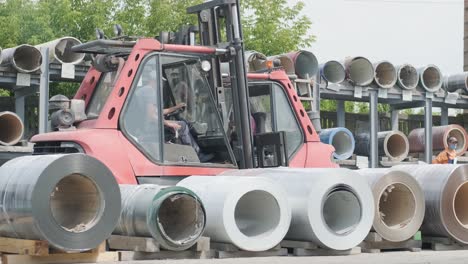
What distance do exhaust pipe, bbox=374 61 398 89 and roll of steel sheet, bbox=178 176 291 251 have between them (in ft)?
37.8

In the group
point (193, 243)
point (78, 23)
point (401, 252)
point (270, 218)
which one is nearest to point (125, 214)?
point (193, 243)

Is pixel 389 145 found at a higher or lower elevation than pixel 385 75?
lower

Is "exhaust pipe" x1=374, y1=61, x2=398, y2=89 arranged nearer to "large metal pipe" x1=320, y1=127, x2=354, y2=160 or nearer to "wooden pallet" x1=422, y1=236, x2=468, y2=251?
"large metal pipe" x1=320, y1=127, x2=354, y2=160

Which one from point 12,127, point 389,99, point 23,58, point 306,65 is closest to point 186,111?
point 12,127

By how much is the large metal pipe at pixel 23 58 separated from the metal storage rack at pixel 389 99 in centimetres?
536

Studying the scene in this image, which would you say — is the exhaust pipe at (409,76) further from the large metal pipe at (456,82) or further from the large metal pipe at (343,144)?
the large metal pipe at (343,144)

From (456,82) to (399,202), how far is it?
12009 mm

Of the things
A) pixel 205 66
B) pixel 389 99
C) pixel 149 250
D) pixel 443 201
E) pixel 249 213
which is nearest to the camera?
pixel 149 250

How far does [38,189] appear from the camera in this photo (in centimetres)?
736

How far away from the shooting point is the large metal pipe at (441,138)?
830 inches

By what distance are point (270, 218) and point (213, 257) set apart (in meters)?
0.63

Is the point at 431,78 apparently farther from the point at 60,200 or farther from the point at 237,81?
the point at 60,200

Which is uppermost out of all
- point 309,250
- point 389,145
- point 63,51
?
point 63,51

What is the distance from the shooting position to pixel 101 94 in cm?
1002
